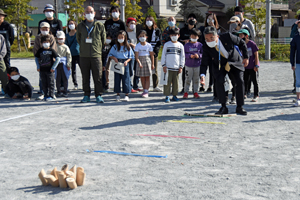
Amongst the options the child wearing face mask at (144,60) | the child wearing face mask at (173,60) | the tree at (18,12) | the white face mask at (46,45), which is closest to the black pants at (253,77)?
the child wearing face mask at (173,60)

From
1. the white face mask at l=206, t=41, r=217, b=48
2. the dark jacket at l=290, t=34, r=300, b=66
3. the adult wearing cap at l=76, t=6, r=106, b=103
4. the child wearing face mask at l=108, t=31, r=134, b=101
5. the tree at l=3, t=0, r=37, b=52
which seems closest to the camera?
the white face mask at l=206, t=41, r=217, b=48

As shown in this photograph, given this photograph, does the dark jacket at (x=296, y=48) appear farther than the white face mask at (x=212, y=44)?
Yes

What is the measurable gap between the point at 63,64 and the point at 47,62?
0.73 m

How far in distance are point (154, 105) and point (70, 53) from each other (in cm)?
316

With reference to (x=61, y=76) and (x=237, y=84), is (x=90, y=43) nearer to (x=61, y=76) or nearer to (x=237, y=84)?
(x=61, y=76)

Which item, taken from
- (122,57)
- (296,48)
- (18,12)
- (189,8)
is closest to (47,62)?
(122,57)

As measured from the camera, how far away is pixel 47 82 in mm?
9586

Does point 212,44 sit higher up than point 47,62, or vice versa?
point 212,44

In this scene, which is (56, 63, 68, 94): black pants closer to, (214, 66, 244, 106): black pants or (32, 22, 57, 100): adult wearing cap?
(32, 22, 57, 100): adult wearing cap

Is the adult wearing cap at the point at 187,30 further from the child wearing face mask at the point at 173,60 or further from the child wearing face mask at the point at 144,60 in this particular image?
the child wearing face mask at the point at 173,60

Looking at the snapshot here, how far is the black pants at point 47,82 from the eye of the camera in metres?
9.50

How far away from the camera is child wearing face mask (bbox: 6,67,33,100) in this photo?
998 cm

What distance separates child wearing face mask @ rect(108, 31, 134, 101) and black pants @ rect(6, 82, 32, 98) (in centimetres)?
240

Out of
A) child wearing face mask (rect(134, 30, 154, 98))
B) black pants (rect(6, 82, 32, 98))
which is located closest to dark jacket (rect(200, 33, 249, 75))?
child wearing face mask (rect(134, 30, 154, 98))
